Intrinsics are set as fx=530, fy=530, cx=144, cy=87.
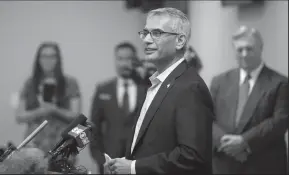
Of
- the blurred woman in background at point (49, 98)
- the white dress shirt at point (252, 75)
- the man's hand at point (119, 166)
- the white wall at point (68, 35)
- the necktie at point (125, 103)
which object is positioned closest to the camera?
the man's hand at point (119, 166)

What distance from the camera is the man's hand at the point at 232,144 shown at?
312 centimetres

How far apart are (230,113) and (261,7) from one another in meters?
0.95

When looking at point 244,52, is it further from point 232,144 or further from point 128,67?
point 128,67

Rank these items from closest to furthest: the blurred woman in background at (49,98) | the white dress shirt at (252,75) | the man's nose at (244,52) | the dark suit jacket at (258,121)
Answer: the dark suit jacket at (258,121), the white dress shirt at (252,75), the man's nose at (244,52), the blurred woman in background at (49,98)

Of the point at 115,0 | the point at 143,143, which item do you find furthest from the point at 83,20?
the point at 143,143

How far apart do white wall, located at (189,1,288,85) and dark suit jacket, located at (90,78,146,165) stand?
0.53 metres

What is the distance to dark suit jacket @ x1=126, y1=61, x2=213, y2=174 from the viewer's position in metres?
1.62

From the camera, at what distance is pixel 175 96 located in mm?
1676

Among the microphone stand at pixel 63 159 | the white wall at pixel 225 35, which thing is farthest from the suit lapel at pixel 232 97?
the microphone stand at pixel 63 159

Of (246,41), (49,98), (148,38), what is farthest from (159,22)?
(49,98)

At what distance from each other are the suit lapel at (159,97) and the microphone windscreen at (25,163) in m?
0.38

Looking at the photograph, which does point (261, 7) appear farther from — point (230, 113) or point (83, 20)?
point (83, 20)

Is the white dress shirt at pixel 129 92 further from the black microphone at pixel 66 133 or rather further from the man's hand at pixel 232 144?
the black microphone at pixel 66 133

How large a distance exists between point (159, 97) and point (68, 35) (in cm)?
342
